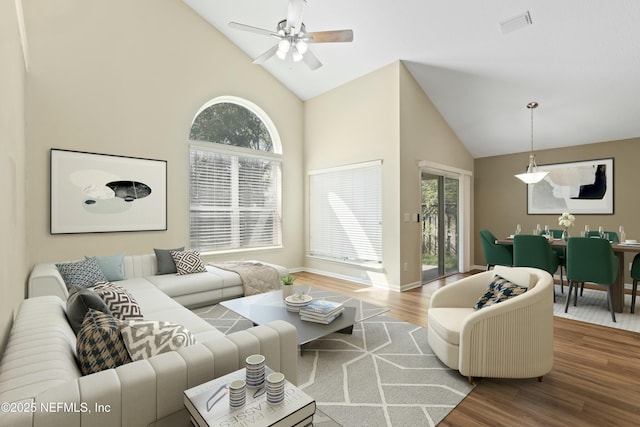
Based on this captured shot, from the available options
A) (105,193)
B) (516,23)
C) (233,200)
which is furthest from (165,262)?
(516,23)

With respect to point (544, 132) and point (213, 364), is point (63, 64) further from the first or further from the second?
point (544, 132)

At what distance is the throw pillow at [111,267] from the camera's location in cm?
363

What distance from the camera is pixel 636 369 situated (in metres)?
2.41

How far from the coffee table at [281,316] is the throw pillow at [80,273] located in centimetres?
157

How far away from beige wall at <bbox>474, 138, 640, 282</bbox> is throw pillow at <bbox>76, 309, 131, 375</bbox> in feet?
22.4

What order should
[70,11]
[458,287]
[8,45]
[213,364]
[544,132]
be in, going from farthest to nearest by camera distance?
1. [544,132]
2. [70,11]
3. [458,287]
4. [8,45]
5. [213,364]

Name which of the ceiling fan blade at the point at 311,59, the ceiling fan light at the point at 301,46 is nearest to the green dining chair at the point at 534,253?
the ceiling fan blade at the point at 311,59

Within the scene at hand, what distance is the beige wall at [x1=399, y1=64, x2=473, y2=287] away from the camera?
478cm

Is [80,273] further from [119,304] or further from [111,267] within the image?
[119,304]

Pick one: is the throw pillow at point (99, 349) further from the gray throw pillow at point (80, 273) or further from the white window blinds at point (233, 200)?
the white window blinds at point (233, 200)

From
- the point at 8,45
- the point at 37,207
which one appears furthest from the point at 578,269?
the point at 37,207

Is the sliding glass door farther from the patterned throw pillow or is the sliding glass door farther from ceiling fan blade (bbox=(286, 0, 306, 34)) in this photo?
ceiling fan blade (bbox=(286, 0, 306, 34))

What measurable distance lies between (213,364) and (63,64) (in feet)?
14.9

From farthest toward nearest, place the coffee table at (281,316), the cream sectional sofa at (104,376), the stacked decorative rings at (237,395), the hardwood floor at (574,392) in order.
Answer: the coffee table at (281,316) < the hardwood floor at (574,392) < the stacked decorative rings at (237,395) < the cream sectional sofa at (104,376)
